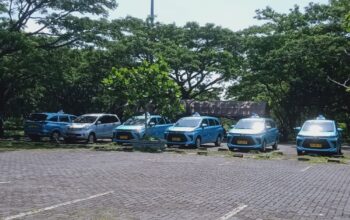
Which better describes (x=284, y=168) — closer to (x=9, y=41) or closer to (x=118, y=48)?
(x=9, y=41)

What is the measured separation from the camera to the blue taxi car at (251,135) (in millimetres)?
21625

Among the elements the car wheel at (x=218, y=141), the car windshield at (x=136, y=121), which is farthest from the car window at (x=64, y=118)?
the car wheel at (x=218, y=141)

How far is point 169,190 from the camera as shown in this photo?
1016 cm

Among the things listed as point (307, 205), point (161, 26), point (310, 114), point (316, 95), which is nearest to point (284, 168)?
point (307, 205)

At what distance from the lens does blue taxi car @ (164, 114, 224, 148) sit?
2339 cm

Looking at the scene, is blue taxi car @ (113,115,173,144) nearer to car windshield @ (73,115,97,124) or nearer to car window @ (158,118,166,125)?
car window @ (158,118,166,125)

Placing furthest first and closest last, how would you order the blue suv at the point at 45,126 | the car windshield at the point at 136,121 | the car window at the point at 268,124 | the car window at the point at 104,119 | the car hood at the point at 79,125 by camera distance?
the car window at the point at 104,119 → the blue suv at the point at 45,126 → the car hood at the point at 79,125 → the car windshield at the point at 136,121 → the car window at the point at 268,124

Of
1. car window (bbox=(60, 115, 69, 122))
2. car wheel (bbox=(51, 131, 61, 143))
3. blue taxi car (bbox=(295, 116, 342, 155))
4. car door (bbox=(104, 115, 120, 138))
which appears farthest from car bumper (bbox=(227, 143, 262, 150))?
car window (bbox=(60, 115, 69, 122))

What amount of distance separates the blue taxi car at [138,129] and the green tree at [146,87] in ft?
5.22

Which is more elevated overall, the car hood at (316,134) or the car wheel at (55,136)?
the car hood at (316,134)

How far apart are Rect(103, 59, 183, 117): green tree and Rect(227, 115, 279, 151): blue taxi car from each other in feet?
11.8

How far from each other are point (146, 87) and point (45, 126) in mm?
7815

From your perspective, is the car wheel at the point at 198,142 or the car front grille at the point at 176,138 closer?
the car front grille at the point at 176,138

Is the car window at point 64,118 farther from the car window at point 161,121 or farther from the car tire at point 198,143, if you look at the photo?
the car tire at point 198,143
